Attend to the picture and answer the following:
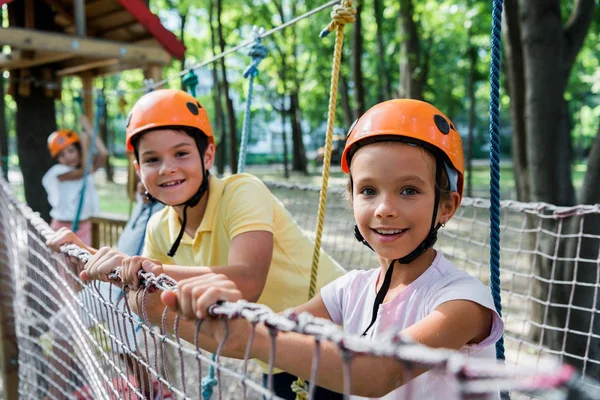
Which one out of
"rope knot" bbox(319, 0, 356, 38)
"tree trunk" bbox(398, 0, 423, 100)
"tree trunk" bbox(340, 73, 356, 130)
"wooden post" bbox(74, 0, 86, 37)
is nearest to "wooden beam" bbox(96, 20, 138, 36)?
"wooden post" bbox(74, 0, 86, 37)

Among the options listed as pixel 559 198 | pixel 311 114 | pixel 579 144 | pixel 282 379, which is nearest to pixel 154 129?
pixel 282 379

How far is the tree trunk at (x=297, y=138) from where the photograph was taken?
24391mm

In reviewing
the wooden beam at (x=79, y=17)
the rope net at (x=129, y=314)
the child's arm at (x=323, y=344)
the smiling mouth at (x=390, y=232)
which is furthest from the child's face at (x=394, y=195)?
the wooden beam at (x=79, y=17)

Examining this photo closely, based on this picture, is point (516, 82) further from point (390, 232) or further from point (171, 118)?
point (390, 232)

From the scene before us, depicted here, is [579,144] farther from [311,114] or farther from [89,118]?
[89,118]

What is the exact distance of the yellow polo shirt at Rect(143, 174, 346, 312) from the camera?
229cm

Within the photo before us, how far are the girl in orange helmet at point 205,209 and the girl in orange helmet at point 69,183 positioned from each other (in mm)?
A: 3628

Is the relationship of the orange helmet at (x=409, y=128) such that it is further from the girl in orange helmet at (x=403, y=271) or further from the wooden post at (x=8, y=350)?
the wooden post at (x=8, y=350)

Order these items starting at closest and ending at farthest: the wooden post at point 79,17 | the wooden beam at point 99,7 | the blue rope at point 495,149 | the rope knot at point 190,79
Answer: the blue rope at point 495,149 < the rope knot at point 190,79 < the wooden post at point 79,17 < the wooden beam at point 99,7

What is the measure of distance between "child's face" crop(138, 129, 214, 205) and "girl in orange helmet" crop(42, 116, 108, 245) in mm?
→ 3725

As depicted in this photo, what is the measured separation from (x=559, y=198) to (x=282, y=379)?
289 cm

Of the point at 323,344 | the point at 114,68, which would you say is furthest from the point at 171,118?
the point at 114,68

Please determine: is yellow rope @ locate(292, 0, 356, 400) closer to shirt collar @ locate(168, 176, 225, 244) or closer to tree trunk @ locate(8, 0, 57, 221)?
shirt collar @ locate(168, 176, 225, 244)

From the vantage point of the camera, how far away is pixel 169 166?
7.61 feet
